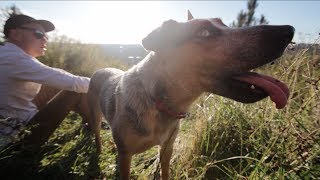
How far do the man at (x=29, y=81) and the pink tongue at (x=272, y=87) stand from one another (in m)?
2.91

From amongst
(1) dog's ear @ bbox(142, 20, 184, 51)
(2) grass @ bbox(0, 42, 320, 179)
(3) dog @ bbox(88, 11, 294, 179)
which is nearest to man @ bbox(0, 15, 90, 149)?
(2) grass @ bbox(0, 42, 320, 179)

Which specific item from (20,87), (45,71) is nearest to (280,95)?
(45,71)

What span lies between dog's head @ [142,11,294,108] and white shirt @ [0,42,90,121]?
219cm

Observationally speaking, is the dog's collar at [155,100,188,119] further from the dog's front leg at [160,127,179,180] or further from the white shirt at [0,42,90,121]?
the white shirt at [0,42,90,121]

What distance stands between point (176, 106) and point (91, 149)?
247cm

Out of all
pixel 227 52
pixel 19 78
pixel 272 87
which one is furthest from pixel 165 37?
pixel 19 78

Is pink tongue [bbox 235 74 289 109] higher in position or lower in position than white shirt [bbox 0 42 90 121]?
higher

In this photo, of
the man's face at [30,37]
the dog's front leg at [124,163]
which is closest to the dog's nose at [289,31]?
the dog's front leg at [124,163]

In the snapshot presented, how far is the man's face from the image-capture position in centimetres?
495

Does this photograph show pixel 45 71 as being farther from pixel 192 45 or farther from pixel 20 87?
pixel 192 45

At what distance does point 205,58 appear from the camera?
9.14 ft

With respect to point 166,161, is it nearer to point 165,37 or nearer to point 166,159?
point 166,159

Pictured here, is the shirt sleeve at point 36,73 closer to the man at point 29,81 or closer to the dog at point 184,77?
the man at point 29,81

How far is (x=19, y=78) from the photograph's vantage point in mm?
4625
